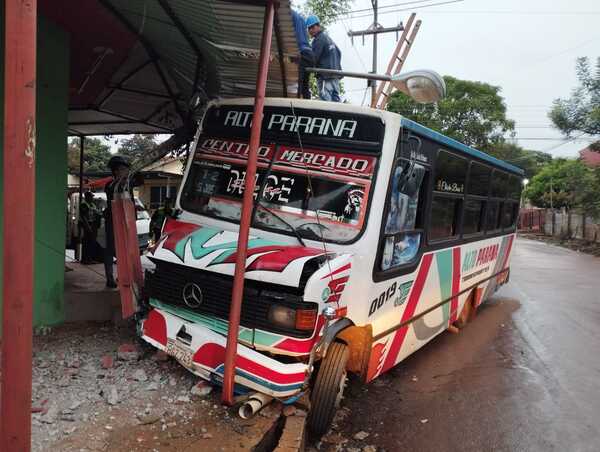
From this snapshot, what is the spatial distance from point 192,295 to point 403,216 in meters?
1.99

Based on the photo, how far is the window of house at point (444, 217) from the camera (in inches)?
204

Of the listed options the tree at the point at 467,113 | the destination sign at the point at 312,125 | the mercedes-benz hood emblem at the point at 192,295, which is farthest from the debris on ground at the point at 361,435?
the tree at the point at 467,113

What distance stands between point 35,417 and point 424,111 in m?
31.2

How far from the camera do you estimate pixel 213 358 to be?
11.5ft

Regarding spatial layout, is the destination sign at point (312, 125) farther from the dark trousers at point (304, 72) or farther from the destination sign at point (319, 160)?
the dark trousers at point (304, 72)

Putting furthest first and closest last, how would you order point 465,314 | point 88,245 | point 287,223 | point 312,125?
1. point 88,245
2. point 465,314
3. point 312,125
4. point 287,223

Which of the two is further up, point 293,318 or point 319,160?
point 319,160

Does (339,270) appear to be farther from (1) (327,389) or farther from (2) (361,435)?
(2) (361,435)

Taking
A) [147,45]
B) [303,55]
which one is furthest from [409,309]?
[147,45]

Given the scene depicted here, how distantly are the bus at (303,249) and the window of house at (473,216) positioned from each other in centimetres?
143

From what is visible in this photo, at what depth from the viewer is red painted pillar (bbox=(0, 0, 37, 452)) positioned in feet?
5.45

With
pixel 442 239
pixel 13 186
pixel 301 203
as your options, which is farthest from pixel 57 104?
pixel 442 239

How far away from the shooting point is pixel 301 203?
403cm

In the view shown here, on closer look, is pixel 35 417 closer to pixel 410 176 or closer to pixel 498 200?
pixel 410 176
